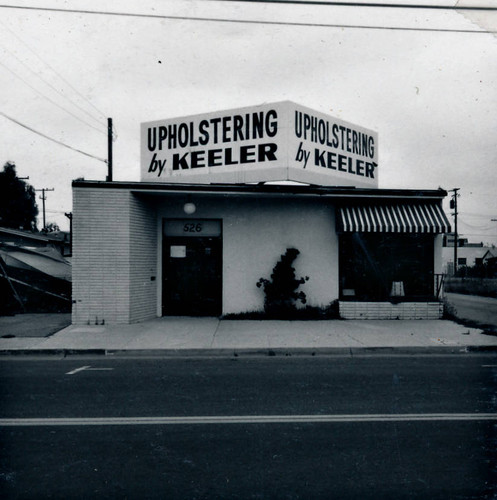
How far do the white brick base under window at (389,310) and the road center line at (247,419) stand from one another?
8.51 meters

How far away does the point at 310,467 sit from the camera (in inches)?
165

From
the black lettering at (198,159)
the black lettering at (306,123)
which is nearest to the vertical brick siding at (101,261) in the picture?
the black lettering at (198,159)

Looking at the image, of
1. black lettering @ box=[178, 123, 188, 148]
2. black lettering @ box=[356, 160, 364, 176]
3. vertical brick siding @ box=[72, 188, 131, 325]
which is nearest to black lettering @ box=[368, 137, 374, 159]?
black lettering @ box=[356, 160, 364, 176]

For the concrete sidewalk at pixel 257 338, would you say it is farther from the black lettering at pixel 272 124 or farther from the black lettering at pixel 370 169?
the black lettering at pixel 370 169

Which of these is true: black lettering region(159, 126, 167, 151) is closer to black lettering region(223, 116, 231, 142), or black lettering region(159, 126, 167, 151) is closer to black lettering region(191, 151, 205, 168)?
black lettering region(191, 151, 205, 168)

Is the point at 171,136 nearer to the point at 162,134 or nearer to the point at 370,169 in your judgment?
the point at 162,134

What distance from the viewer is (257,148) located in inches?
595

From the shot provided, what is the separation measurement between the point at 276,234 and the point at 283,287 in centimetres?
156

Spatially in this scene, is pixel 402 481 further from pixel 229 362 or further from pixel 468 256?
pixel 468 256

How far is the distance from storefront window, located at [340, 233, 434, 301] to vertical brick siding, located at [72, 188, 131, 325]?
6.13m

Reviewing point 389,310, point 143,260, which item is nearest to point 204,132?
point 143,260

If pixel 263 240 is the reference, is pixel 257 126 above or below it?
above

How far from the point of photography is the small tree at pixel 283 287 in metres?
14.1

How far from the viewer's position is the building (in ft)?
45.5
